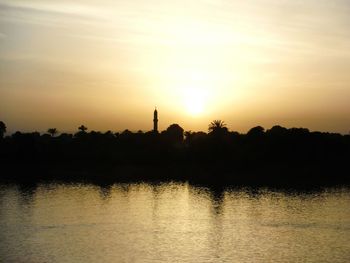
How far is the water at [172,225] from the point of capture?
56.7m

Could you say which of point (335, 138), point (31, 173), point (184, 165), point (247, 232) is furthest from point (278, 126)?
point (247, 232)

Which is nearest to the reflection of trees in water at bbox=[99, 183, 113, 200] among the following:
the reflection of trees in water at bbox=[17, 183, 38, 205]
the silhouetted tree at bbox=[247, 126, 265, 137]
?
the reflection of trees in water at bbox=[17, 183, 38, 205]

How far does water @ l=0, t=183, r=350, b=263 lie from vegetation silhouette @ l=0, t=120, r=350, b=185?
92.1 ft

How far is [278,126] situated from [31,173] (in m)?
91.2

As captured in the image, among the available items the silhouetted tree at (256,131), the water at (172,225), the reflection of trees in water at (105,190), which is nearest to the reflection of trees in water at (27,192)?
the water at (172,225)

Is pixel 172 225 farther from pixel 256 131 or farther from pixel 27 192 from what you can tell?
pixel 256 131

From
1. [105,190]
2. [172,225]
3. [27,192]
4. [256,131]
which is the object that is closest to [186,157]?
[256,131]

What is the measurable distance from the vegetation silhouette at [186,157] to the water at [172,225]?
92.1 feet

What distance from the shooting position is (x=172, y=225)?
73125 millimetres

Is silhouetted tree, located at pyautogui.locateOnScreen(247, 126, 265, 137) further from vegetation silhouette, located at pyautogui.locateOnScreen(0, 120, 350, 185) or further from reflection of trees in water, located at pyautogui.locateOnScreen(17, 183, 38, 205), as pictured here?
reflection of trees in water, located at pyautogui.locateOnScreen(17, 183, 38, 205)

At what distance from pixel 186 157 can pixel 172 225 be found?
83036mm

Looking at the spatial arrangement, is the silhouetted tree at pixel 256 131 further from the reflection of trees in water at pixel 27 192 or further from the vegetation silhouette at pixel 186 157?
the reflection of trees in water at pixel 27 192

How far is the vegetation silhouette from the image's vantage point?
139 metres

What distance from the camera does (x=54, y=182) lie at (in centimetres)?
12150
